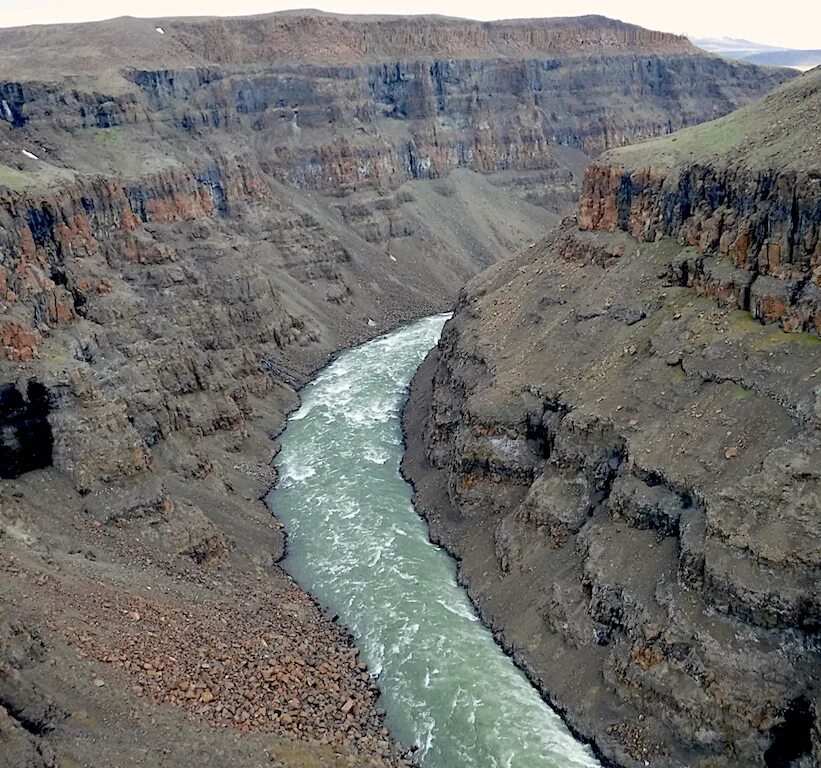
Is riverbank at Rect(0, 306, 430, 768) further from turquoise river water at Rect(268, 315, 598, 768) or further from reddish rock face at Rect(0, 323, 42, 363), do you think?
reddish rock face at Rect(0, 323, 42, 363)

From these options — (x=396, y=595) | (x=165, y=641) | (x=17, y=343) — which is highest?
(x=17, y=343)

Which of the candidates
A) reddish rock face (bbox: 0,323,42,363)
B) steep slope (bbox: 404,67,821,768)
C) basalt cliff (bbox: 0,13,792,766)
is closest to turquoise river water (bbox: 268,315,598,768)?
steep slope (bbox: 404,67,821,768)

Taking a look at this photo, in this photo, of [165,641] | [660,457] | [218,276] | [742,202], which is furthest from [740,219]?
[218,276]

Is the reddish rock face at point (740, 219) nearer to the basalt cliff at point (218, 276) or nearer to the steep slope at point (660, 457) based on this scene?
the steep slope at point (660, 457)

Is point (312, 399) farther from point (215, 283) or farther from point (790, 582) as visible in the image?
point (790, 582)

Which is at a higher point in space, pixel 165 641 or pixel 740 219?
pixel 740 219

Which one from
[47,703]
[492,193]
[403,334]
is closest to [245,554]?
[47,703]

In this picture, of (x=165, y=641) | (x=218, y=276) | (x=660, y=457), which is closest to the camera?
(x=165, y=641)

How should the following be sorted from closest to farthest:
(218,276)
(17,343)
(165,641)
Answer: (165,641) < (17,343) < (218,276)

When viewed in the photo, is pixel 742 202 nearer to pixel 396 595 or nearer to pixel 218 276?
pixel 396 595
